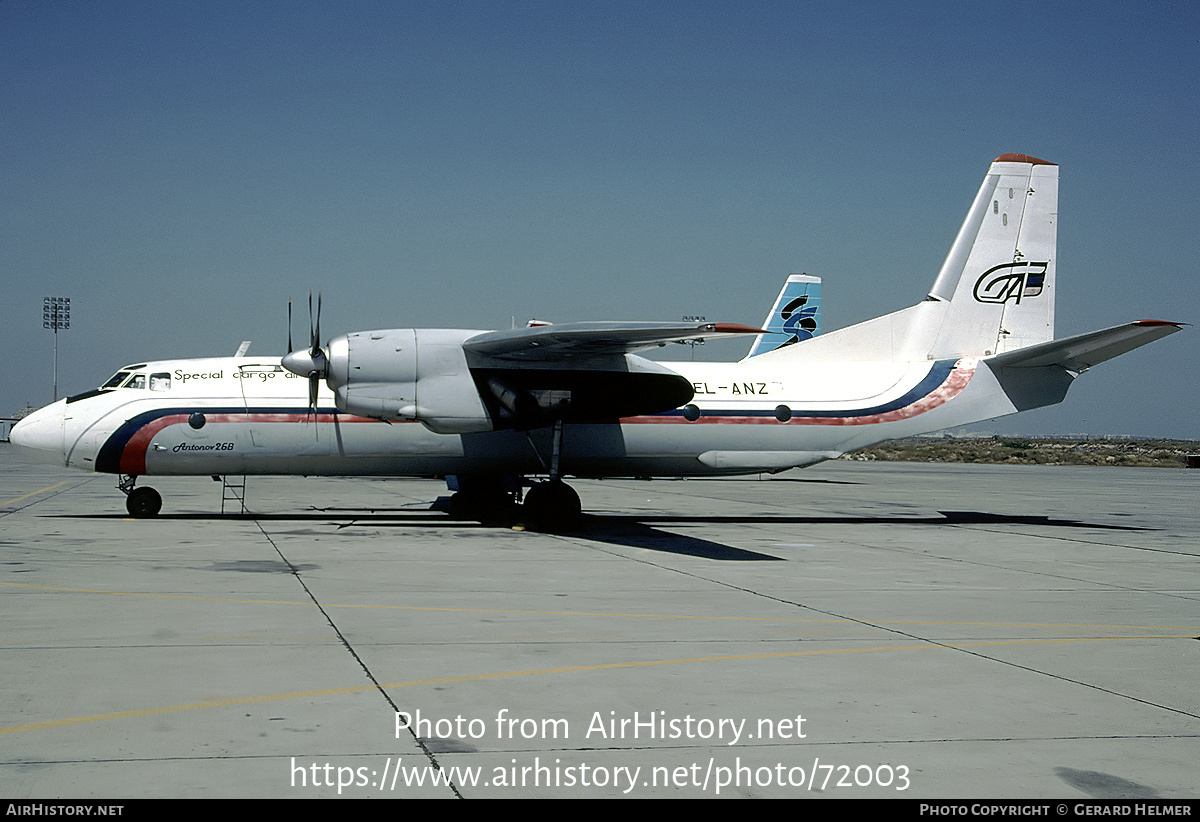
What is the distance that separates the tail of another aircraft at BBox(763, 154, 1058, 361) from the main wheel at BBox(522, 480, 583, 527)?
651 centimetres

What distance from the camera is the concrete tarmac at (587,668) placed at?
579 centimetres

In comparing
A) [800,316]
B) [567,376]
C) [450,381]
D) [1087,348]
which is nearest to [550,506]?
[567,376]

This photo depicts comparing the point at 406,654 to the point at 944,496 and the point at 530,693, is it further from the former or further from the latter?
the point at 944,496

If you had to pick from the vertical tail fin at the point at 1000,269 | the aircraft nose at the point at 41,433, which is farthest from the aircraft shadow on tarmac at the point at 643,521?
the vertical tail fin at the point at 1000,269

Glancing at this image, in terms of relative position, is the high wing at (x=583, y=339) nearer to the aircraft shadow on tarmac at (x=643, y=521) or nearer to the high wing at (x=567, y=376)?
the high wing at (x=567, y=376)

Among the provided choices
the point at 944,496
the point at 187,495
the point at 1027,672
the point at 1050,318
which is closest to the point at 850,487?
the point at 944,496

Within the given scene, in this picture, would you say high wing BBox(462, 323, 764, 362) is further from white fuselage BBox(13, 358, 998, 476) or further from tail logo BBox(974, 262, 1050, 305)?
tail logo BBox(974, 262, 1050, 305)

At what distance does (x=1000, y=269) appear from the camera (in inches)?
960

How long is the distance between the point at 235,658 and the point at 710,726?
400 cm

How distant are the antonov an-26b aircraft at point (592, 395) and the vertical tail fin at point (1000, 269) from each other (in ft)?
0.12

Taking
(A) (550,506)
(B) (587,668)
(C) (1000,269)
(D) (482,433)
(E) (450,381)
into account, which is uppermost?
(C) (1000,269)

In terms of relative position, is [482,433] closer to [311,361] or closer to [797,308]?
[311,361]

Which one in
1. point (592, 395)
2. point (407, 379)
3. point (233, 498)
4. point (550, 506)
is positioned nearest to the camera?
point (407, 379)

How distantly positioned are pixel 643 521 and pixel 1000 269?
10.00 meters
